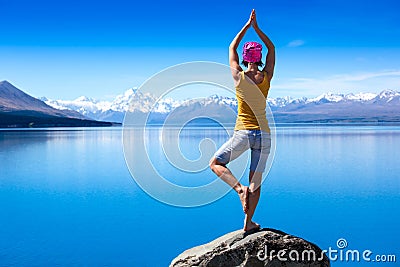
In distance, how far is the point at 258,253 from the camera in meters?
6.67

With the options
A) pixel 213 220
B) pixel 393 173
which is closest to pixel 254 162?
pixel 213 220

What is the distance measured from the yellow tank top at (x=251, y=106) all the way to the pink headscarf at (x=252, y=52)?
0.27 metres

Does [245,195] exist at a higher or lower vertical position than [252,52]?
lower

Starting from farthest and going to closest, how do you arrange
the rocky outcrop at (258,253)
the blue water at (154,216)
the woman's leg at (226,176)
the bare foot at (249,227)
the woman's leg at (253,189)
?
the blue water at (154,216) → the bare foot at (249,227) → the rocky outcrop at (258,253) → the woman's leg at (253,189) → the woman's leg at (226,176)

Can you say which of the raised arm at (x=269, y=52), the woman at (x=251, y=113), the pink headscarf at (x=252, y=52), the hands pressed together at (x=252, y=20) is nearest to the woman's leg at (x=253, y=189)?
the woman at (x=251, y=113)

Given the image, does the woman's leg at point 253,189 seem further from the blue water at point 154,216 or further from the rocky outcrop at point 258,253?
the blue water at point 154,216

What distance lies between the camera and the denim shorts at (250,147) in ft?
20.6

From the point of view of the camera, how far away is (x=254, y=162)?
21.3ft

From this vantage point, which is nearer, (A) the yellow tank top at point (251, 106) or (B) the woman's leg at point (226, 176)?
(A) the yellow tank top at point (251, 106)

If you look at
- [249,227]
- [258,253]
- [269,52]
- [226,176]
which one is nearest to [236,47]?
[269,52]

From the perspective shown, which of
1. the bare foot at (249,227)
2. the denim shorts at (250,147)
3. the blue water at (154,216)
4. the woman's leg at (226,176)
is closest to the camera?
the denim shorts at (250,147)

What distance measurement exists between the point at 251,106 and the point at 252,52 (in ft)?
2.52

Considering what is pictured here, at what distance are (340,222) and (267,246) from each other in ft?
28.4

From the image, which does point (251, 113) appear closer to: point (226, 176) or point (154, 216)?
point (226, 176)
